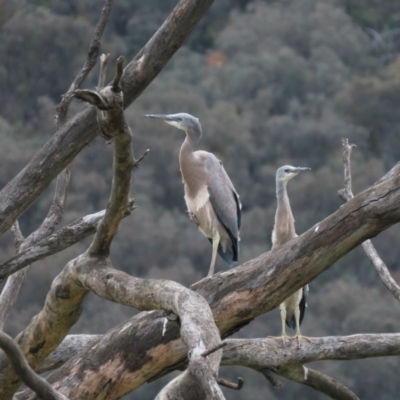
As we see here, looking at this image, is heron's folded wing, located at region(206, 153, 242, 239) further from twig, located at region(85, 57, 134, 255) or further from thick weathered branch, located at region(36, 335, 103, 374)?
twig, located at region(85, 57, 134, 255)

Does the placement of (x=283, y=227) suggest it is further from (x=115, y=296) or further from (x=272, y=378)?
(x=115, y=296)

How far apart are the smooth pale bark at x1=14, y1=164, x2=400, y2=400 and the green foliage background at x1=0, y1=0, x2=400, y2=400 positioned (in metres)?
11.9

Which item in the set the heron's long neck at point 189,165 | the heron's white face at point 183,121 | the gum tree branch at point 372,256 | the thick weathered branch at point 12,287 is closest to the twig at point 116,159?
the thick weathered branch at point 12,287

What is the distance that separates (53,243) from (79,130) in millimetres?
455

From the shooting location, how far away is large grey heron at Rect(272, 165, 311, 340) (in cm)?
565

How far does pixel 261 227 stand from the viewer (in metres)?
22.0

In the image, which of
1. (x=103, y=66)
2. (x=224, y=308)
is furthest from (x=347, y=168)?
(x=103, y=66)

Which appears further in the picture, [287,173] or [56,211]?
[287,173]

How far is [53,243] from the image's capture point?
4105 mm

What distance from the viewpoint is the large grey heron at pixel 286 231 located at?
565 cm

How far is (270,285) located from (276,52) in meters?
28.2

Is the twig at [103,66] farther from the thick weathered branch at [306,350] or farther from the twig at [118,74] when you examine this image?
the thick weathered branch at [306,350]

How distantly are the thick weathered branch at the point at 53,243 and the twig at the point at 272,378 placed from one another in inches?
35.3

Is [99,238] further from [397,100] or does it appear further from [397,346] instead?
[397,100]
